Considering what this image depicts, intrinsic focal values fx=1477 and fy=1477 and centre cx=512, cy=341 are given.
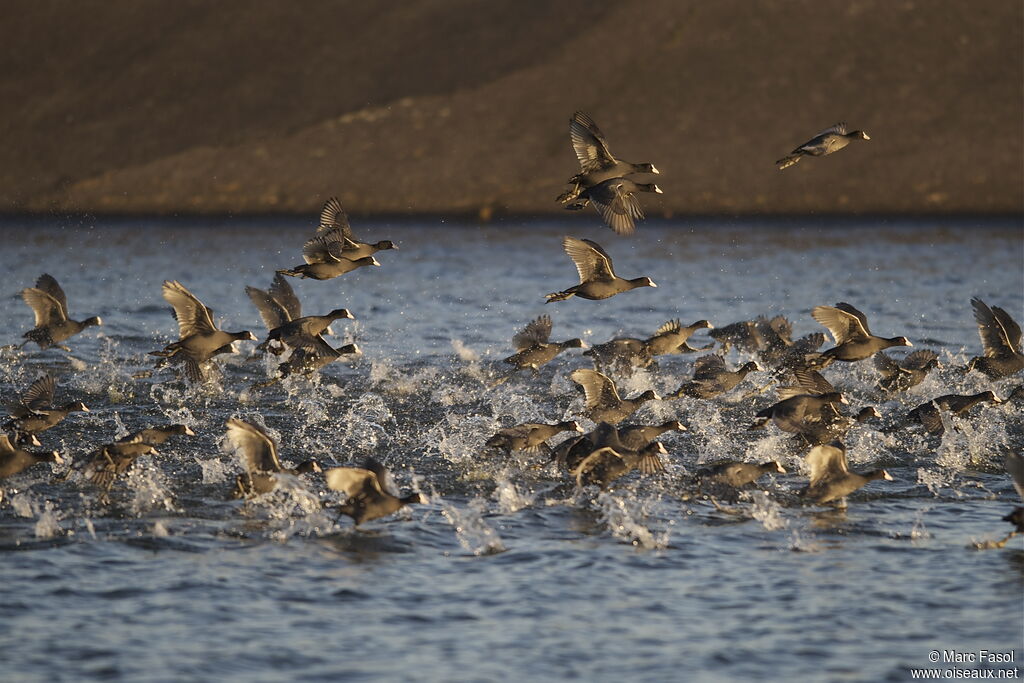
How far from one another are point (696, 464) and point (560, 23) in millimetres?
37555

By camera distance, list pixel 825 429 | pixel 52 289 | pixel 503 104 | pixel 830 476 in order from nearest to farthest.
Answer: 1. pixel 830 476
2. pixel 825 429
3. pixel 52 289
4. pixel 503 104

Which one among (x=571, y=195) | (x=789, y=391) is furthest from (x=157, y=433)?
(x=789, y=391)

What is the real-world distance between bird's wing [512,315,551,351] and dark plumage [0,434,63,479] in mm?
5598

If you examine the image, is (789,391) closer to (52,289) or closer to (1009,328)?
(1009,328)

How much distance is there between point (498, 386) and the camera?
18.0m

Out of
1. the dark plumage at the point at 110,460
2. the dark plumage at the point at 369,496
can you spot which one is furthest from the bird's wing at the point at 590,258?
the dark plumage at the point at 110,460

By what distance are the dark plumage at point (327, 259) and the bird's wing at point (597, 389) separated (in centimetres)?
232

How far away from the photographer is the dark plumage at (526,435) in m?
13.5

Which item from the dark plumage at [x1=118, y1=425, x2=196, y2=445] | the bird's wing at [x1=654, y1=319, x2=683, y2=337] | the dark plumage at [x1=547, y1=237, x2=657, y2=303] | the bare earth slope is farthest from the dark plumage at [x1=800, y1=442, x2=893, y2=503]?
the bare earth slope

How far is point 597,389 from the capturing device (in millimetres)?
14344

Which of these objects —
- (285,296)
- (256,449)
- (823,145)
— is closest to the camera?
(256,449)

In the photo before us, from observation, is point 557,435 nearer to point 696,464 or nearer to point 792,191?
point 696,464

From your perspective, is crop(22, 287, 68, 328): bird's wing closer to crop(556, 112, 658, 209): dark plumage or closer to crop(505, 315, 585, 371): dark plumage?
crop(505, 315, 585, 371): dark plumage

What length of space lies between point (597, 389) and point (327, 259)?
289 centimetres
